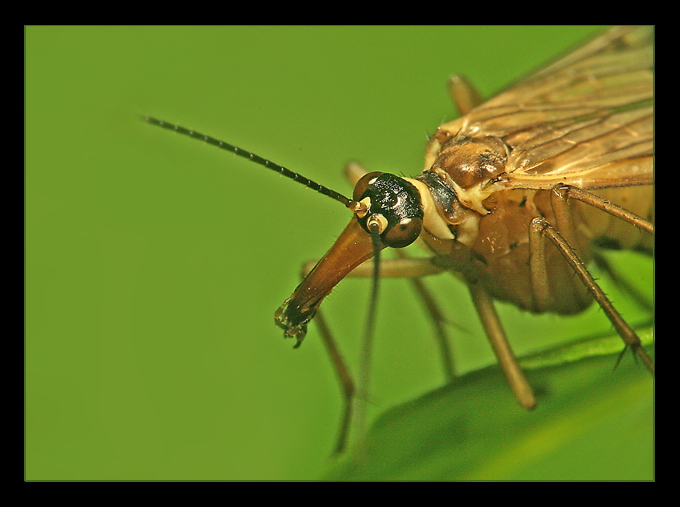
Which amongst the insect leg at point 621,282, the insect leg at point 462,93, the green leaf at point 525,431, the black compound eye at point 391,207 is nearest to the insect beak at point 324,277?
the black compound eye at point 391,207

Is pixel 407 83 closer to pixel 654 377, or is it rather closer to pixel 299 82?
pixel 299 82

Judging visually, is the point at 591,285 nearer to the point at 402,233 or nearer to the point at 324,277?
the point at 402,233

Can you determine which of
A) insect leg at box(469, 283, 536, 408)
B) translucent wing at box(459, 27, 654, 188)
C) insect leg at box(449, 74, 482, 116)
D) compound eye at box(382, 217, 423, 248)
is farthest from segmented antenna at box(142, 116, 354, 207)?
insect leg at box(449, 74, 482, 116)

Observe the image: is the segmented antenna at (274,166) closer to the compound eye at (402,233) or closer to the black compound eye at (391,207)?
the black compound eye at (391,207)

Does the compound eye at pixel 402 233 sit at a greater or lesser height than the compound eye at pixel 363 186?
lesser

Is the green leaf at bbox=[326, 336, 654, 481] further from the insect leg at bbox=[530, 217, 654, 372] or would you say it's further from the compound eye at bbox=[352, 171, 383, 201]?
the compound eye at bbox=[352, 171, 383, 201]

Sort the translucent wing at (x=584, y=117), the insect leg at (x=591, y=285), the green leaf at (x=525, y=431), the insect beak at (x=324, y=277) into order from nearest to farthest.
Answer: the green leaf at (x=525, y=431) → the insect leg at (x=591, y=285) → the insect beak at (x=324, y=277) → the translucent wing at (x=584, y=117)
